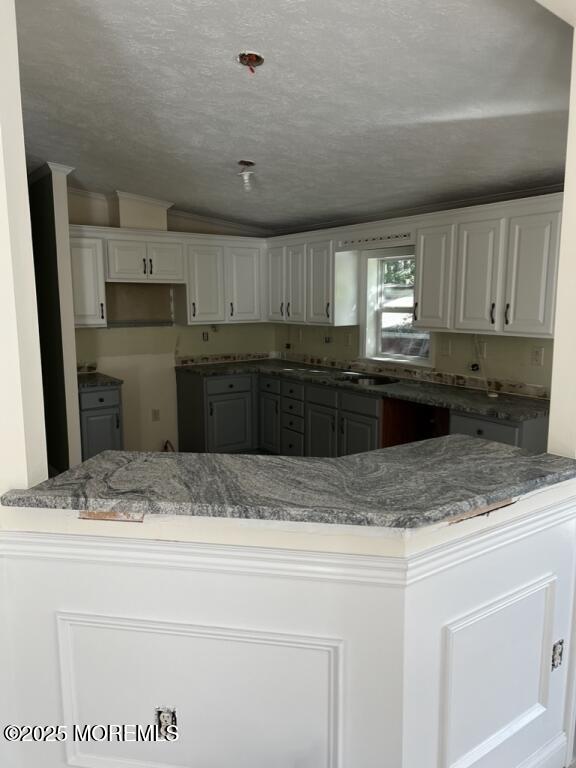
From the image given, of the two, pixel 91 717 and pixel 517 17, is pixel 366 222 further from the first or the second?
pixel 91 717

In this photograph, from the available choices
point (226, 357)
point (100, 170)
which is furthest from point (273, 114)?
point (226, 357)

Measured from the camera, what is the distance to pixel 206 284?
5.17 metres

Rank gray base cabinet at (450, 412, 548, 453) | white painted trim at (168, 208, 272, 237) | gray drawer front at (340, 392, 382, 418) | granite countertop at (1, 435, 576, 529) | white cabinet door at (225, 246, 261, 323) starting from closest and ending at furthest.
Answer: granite countertop at (1, 435, 576, 529)
gray base cabinet at (450, 412, 548, 453)
gray drawer front at (340, 392, 382, 418)
white painted trim at (168, 208, 272, 237)
white cabinet door at (225, 246, 261, 323)

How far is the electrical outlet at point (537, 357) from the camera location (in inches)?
144

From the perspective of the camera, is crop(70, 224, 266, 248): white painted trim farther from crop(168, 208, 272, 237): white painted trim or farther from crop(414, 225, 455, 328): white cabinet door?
crop(414, 225, 455, 328): white cabinet door

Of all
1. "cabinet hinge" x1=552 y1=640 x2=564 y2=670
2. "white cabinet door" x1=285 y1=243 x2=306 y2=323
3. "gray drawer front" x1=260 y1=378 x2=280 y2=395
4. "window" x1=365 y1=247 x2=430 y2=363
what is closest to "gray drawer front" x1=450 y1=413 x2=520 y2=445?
"window" x1=365 y1=247 x2=430 y2=363

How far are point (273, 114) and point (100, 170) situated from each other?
6.22 feet

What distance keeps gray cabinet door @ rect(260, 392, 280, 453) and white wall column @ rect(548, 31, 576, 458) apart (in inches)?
139

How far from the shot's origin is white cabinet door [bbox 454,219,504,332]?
3.52 metres

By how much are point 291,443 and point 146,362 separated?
159 cm

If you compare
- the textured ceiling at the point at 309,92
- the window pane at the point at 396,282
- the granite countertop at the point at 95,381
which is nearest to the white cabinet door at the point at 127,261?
the textured ceiling at the point at 309,92

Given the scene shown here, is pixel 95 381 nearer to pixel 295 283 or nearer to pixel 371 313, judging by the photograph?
pixel 295 283

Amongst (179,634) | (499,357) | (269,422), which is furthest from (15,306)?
(269,422)

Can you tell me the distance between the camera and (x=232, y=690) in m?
1.40
